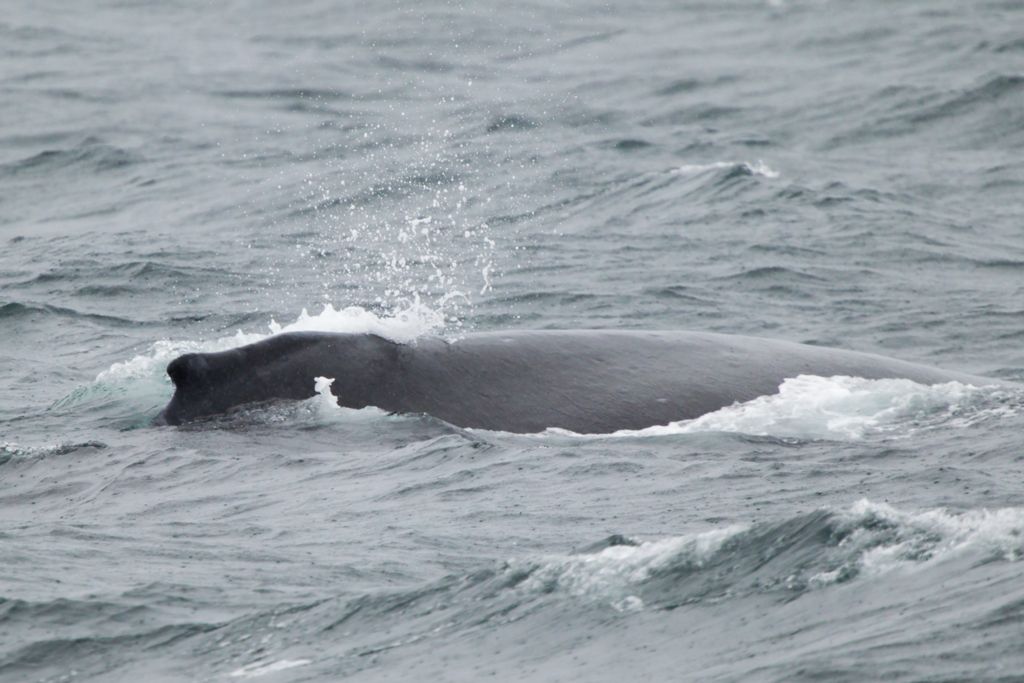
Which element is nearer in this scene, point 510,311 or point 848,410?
point 848,410

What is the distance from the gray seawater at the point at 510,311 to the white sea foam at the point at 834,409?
0.12ft

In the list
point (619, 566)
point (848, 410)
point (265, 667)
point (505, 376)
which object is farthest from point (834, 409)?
point (265, 667)

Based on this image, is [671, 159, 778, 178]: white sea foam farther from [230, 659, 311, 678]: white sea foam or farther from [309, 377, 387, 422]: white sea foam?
[230, 659, 311, 678]: white sea foam

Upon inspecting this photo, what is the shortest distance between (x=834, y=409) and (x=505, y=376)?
2247 millimetres

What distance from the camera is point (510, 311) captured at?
17469 mm

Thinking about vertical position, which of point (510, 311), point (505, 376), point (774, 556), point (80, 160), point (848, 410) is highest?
point (505, 376)

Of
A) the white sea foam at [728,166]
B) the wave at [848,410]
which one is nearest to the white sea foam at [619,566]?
the wave at [848,410]

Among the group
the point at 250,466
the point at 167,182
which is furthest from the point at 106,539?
the point at 167,182

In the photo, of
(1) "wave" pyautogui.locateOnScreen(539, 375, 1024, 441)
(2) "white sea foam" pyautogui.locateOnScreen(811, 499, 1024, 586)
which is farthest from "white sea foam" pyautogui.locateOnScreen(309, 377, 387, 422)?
(2) "white sea foam" pyautogui.locateOnScreen(811, 499, 1024, 586)

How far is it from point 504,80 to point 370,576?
25527mm

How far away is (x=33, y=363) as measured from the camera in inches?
598

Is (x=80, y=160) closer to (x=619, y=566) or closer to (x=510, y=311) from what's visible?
(x=510, y=311)

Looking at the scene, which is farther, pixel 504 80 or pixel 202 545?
pixel 504 80

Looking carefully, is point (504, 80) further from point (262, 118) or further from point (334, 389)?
point (334, 389)
